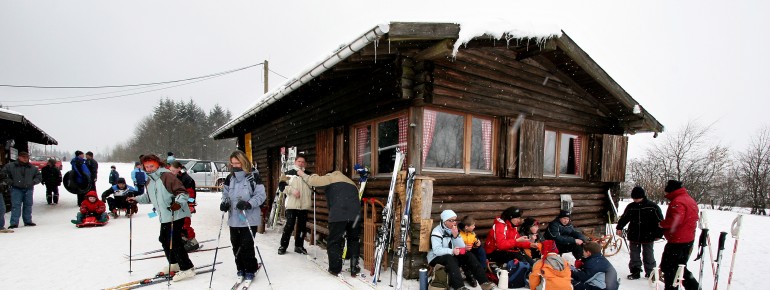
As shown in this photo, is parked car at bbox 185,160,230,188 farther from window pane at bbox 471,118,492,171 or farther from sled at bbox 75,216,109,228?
window pane at bbox 471,118,492,171

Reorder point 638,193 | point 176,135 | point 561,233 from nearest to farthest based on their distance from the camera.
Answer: point 638,193
point 561,233
point 176,135

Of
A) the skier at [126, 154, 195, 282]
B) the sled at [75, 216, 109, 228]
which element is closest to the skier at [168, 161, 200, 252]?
the skier at [126, 154, 195, 282]

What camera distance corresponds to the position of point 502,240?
5.43m

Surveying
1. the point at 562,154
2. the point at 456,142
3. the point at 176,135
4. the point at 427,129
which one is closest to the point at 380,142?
the point at 427,129

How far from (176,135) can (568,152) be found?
4659 centimetres

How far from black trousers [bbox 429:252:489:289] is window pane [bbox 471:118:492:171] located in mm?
1695

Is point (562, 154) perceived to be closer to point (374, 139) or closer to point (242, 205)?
point (374, 139)

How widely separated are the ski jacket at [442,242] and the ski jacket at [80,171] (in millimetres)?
10684

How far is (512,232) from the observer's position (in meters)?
5.66

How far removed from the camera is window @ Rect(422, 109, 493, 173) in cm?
552

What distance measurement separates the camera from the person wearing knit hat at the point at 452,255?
4559 mm

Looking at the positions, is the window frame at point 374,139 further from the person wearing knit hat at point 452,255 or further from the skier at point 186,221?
the skier at point 186,221

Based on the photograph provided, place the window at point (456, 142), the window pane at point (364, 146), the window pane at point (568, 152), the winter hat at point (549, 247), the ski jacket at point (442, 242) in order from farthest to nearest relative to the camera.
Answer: the window pane at point (568, 152), the window pane at point (364, 146), the winter hat at point (549, 247), the window at point (456, 142), the ski jacket at point (442, 242)

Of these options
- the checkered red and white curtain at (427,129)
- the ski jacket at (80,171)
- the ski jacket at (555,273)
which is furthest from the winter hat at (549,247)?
the ski jacket at (80,171)
